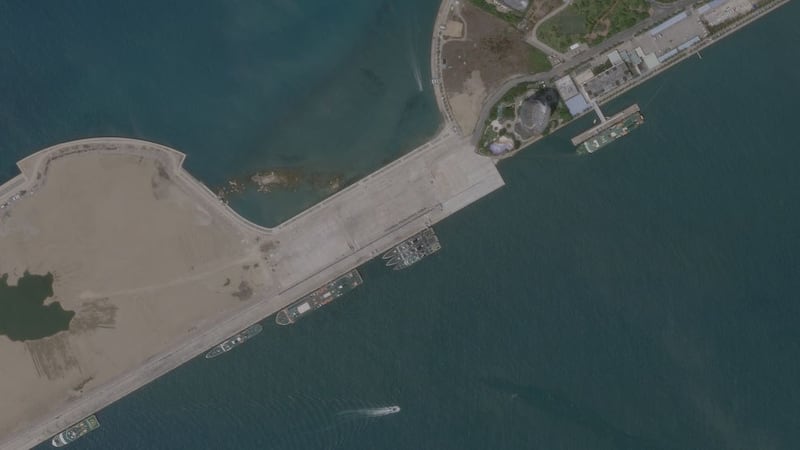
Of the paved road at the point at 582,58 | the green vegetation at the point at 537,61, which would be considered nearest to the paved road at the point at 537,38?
the green vegetation at the point at 537,61

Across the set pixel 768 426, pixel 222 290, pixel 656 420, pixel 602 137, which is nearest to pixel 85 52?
pixel 222 290

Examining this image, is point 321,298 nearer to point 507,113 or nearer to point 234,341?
point 234,341

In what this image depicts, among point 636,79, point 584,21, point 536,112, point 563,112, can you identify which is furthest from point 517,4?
point 636,79

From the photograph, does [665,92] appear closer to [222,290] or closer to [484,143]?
[484,143]

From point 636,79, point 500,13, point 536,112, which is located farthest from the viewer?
point 636,79

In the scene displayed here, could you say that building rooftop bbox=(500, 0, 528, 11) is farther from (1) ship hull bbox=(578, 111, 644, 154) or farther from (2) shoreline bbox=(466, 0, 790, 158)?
(1) ship hull bbox=(578, 111, 644, 154)

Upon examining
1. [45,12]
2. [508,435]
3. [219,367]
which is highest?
[45,12]
